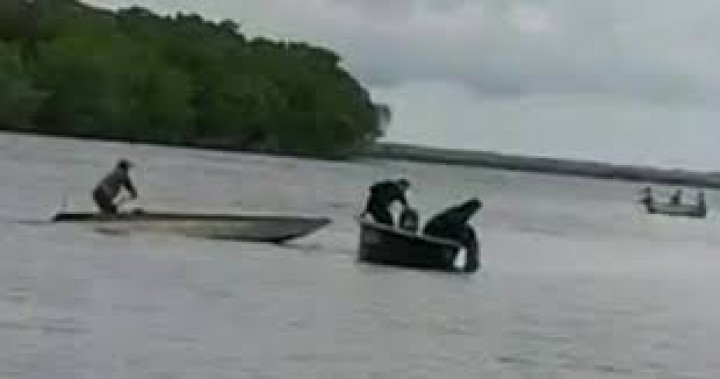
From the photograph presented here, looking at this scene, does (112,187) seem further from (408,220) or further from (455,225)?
(455,225)

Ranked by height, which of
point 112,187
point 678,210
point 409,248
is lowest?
point 678,210

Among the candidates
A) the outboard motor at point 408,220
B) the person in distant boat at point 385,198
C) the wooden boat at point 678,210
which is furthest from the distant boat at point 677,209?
the person in distant boat at point 385,198

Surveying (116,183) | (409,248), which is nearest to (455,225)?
(409,248)

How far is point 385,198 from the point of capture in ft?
151

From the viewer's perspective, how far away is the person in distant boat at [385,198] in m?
45.2

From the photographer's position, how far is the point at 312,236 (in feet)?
200

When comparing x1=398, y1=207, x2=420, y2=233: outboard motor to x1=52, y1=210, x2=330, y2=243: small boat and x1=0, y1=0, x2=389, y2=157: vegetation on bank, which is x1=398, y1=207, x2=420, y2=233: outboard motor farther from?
x1=0, y1=0, x2=389, y2=157: vegetation on bank

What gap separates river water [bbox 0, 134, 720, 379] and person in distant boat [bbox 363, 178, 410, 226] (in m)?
1.11

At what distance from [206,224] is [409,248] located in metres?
6.64

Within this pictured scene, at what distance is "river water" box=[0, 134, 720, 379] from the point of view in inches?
1141

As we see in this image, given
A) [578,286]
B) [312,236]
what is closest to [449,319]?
[578,286]

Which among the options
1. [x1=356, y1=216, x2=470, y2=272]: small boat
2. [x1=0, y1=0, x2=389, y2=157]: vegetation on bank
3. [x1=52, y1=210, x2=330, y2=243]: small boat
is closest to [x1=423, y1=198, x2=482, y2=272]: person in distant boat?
[x1=356, y1=216, x2=470, y2=272]: small boat

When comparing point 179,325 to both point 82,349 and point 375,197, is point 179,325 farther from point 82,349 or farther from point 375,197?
point 375,197

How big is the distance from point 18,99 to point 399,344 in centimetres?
13501
